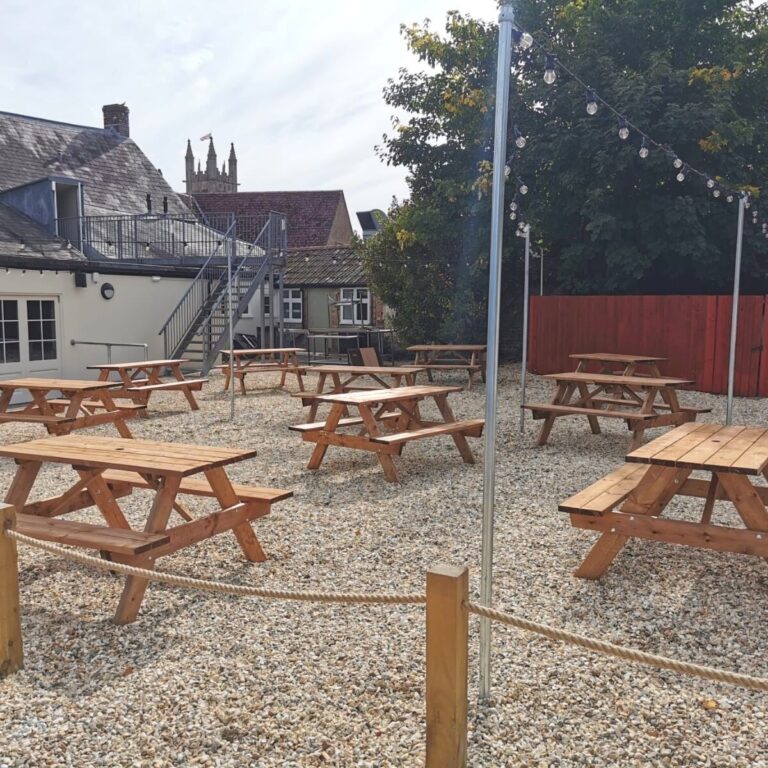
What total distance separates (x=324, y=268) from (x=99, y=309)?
1238 centimetres

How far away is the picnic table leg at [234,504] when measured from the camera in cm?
457

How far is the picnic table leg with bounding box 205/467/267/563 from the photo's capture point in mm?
4566

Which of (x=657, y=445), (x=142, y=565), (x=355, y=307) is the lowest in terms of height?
(x=142, y=565)

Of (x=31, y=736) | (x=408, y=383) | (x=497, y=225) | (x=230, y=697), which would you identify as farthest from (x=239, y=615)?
(x=408, y=383)

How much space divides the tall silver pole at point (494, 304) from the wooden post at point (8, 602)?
1.99 metres

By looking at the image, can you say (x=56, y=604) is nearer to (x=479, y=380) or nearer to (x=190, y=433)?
(x=190, y=433)

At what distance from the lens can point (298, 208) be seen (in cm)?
3550

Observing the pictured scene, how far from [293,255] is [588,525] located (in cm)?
2508

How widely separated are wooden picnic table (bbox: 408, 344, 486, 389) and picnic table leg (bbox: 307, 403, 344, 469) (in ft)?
18.7

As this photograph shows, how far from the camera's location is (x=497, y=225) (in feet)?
10.1

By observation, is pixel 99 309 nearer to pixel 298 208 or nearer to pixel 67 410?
pixel 67 410

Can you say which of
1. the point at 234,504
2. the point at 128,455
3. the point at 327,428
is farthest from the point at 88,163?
the point at 234,504

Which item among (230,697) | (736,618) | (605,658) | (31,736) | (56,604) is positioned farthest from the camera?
(56,604)

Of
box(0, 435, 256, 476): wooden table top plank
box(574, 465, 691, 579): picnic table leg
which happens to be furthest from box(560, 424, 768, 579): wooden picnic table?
box(0, 435, 256, 476): wooden table top plank
